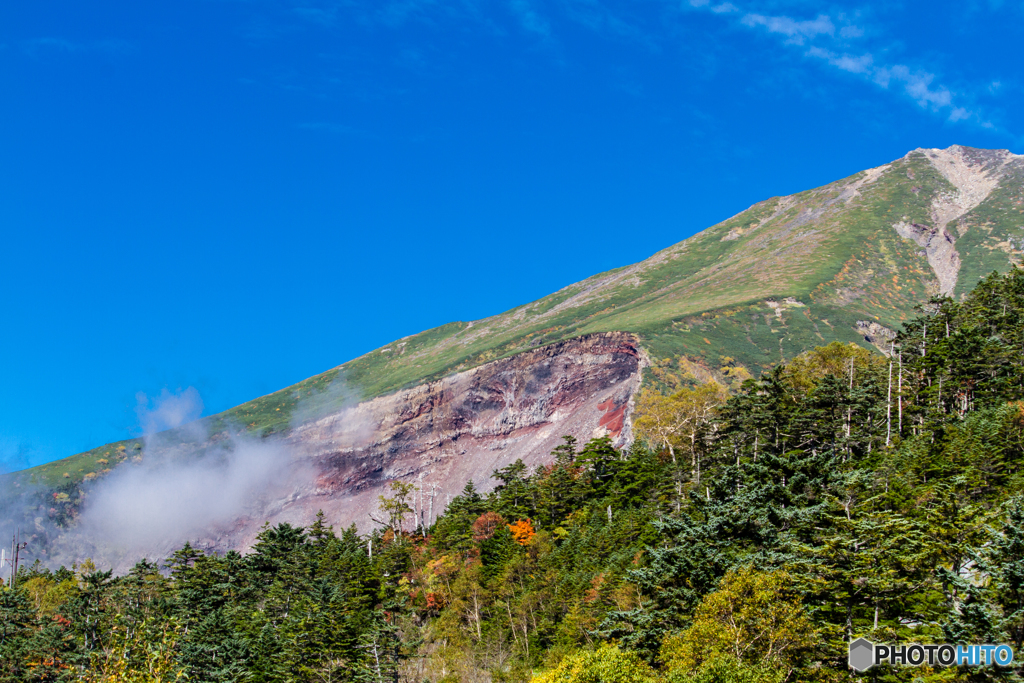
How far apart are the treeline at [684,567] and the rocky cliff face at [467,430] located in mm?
62915

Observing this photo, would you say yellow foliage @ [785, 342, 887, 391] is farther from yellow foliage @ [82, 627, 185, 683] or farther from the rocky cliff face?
the rocky cliff face

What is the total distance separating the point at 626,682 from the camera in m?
33.0

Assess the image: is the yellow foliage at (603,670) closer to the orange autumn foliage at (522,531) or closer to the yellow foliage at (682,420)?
the orange autumn foliage at (522,531)

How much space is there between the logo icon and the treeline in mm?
466

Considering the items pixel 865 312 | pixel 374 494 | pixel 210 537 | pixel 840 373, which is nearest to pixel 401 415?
pixel 374 494

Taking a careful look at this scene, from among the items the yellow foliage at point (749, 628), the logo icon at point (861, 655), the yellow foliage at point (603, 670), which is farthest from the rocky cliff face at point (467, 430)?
the logo icon at point (861, 655)

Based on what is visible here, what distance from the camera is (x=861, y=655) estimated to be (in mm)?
28156

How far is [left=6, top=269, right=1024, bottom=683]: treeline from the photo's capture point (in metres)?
30.9

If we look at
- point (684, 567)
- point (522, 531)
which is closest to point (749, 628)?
point (684, 567)

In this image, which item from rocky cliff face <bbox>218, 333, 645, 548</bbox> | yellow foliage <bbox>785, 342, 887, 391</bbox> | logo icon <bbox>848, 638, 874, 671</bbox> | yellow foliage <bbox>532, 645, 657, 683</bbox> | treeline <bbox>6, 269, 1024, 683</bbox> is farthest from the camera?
rocky cliff face <bbox>218, 333, 645, 548</bbox>

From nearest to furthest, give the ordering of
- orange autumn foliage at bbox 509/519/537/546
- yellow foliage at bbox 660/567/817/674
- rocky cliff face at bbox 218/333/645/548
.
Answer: yellow foliage at bbox 660/567/817/674
orange autumn foliage at bbox 509/519/537/546
rocky cliff face at bbox 218/333/645/548

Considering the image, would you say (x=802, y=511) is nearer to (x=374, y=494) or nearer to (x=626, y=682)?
(x=626, y=682)

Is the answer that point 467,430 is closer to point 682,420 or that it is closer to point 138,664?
point 682,420

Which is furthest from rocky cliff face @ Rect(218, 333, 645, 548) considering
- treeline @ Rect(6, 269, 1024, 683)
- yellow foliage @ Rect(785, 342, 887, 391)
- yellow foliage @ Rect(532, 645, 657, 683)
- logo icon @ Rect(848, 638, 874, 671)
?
logo icon @ Rect(848, 638, 874, 671)
